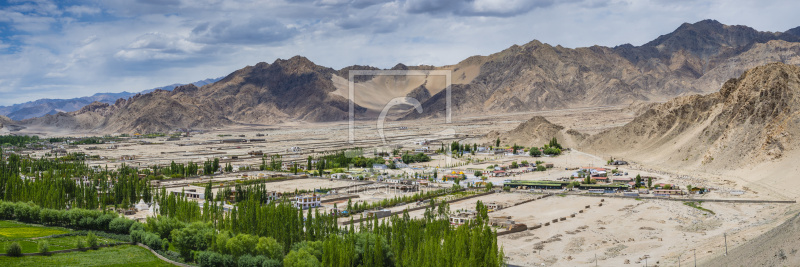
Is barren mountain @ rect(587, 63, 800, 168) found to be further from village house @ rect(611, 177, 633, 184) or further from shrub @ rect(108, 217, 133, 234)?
shrub @ rect(108, 217, 133, 234)

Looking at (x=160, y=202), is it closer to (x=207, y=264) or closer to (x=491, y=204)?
(x=207, y=264)

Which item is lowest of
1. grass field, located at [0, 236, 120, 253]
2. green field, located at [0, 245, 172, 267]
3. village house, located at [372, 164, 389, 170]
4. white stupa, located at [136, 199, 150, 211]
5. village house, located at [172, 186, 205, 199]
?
green field, located at [0, 245, 172, 267]

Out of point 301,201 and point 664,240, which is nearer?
point 664,240

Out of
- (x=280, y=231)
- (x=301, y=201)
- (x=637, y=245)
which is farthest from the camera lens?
(x=301, y=201)

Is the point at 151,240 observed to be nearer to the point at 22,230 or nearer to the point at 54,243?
the point at 54,243

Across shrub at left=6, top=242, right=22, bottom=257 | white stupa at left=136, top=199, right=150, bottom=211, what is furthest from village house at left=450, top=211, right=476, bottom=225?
shrub at left=6, top=242, right=22, bottom=257

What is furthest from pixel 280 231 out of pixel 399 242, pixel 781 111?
pixel 781 111
